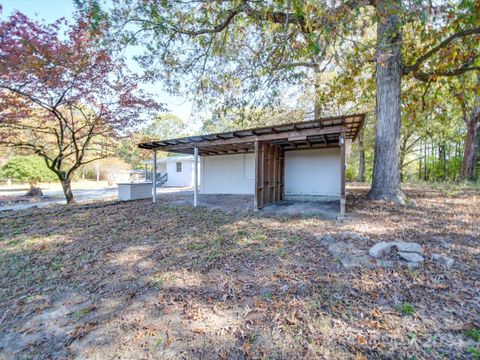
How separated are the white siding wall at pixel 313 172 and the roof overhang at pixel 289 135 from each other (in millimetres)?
367

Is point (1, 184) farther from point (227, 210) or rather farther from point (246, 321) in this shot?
point (246, 321)

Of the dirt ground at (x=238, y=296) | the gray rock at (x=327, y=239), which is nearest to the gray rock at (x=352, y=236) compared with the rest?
the dirt ground at (x=238, y=296)

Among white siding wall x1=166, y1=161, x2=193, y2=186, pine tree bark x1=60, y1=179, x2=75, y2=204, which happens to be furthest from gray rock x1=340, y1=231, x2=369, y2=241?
white siding wall x1=166, y1=161, x2=193, y2=186

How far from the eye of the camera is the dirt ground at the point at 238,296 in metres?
1.97

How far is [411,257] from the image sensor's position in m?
3.22

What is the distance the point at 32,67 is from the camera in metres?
6.18

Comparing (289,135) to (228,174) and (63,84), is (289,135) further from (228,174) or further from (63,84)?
(63,84)

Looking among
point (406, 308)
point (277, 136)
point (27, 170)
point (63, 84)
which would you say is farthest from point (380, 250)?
point (27, 170)

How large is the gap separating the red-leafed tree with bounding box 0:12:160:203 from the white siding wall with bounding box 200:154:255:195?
154 inches

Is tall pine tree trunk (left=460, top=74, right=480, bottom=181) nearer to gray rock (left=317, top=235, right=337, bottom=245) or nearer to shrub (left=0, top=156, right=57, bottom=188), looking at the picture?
gray rock (left=317, top=235, right=337, bottom=245)

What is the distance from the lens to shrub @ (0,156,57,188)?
1395 cm

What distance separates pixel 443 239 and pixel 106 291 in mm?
5021

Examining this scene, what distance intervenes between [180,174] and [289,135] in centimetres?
1468

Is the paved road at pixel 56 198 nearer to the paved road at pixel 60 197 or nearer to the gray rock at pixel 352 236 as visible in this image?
the paved road at pixel 60 197
